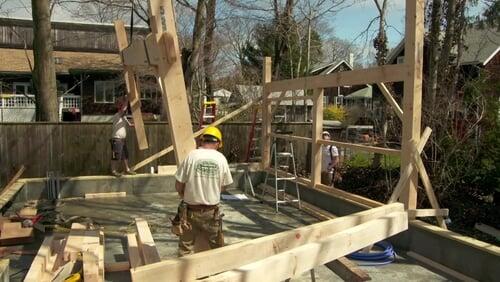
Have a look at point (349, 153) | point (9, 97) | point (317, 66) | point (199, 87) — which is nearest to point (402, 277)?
point (349, 153)

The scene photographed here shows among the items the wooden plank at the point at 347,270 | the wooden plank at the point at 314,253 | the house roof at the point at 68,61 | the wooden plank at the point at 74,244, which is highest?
the house roof at the point at 68,61

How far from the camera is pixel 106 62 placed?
2905 cm

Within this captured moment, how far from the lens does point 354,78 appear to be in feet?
24.7

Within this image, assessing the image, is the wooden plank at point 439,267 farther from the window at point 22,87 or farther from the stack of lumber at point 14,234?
the window at point 22,87

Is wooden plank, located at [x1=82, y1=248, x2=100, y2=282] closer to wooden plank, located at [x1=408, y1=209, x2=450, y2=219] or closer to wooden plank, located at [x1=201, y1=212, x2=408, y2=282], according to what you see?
wooden plank, located at [x1=201, y1=212, x2=408, y2=282]

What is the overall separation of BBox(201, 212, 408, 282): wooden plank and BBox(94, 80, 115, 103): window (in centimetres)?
2643

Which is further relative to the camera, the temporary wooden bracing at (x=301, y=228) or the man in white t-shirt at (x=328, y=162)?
the man in white t-shirt at (x=328, y=162)

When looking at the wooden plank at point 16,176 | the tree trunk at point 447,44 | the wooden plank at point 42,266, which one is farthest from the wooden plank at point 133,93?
the tree trunk at point 447,44

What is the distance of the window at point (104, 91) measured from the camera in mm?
28436

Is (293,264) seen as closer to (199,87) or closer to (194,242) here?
(194,242)

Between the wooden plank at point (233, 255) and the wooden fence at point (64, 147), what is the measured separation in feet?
27.8

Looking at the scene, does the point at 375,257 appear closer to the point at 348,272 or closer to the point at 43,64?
the point at 348,272

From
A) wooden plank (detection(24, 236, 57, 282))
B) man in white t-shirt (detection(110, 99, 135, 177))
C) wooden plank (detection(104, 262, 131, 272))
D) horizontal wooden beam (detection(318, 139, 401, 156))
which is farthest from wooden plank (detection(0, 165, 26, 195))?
horizontal wooden beam (detection(318, 139, 401, 156))

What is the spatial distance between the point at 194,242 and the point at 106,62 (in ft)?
86.0
